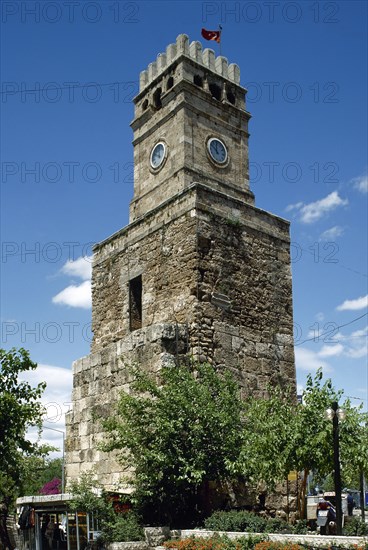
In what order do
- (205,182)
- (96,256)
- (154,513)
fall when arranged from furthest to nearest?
(96,256), (205,182), (154,513)

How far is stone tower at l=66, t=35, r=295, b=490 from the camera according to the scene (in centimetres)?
1552

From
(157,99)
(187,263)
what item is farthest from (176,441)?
(157,99)

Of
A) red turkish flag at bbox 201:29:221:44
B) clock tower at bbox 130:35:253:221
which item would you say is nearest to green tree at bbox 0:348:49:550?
clock tower at bbox 130:35:253:221

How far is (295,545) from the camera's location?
10.0 m

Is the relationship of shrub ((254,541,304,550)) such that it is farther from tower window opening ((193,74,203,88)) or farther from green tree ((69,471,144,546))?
tower window opening ((193,74,203,88))

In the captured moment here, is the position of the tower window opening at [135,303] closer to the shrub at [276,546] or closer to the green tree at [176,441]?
the green tree at [176,441]

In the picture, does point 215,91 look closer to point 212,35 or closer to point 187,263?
point 212,35

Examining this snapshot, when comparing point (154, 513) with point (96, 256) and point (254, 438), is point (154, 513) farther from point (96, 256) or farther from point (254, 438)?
point (96, 256)

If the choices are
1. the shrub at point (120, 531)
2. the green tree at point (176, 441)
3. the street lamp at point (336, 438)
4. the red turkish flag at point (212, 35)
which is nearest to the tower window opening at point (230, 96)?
the red turkish flag at point (212, 35)

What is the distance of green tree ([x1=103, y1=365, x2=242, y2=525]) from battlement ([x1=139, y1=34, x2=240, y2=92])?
34.7 ft

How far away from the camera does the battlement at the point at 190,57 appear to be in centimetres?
1959

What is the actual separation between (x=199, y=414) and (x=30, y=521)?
183 inches

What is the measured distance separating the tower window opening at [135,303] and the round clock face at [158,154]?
3.76m

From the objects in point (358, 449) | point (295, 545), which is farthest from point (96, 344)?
point (295, 545)
